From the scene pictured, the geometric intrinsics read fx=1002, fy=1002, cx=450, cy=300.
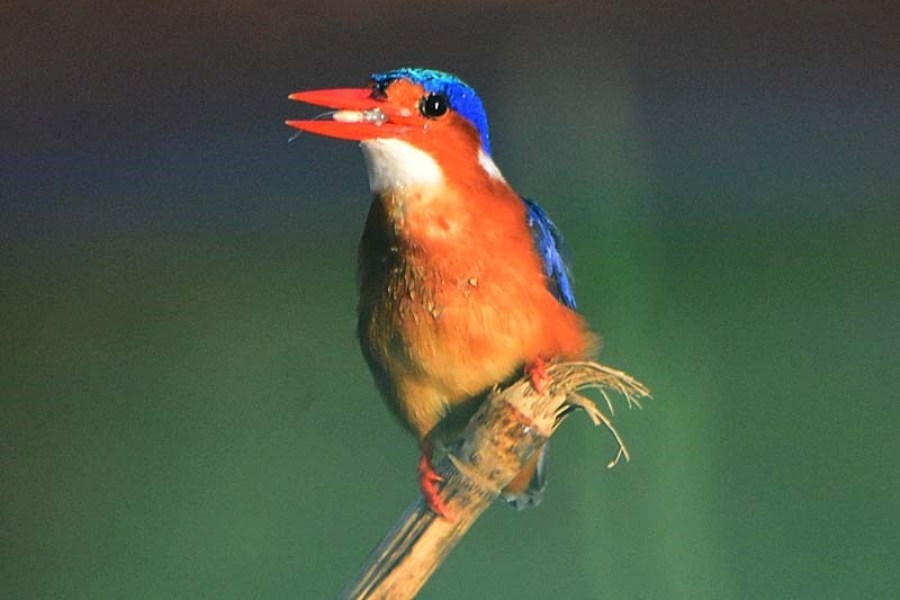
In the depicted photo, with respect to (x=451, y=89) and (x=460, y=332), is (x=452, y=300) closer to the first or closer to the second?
(x=460, y=332)

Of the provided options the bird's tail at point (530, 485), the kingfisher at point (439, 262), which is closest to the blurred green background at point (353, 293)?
the bird's tail at point (530, 485)

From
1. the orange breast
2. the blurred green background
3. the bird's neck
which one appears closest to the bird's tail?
the blurred green background

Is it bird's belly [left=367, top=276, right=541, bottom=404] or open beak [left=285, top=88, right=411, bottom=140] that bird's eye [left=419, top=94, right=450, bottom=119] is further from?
A: bird's belly [left=367, top=276, right=541, bottom=404]

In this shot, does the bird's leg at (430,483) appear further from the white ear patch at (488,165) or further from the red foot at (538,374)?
the white ear patch at (488,165)

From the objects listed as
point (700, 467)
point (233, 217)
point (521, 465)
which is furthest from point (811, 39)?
point (233, 217)

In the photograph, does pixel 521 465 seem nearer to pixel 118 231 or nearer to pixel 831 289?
pixel 831 289

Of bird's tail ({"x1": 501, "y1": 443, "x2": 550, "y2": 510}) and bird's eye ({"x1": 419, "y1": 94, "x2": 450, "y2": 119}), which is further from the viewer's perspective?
bird's tail ({"x1": 501, "y1": 443, "x2": 550, "y2": 510})

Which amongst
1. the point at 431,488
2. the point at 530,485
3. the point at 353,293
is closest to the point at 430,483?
the point at 431,488
